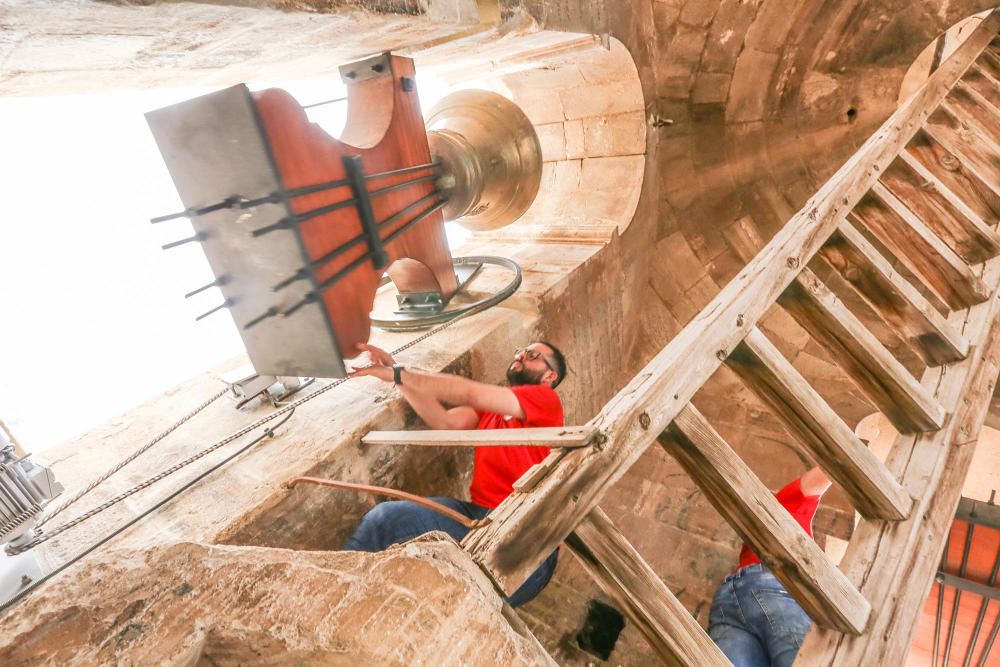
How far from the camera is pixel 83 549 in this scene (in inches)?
67.9

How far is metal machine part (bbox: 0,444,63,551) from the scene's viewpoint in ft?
5.05

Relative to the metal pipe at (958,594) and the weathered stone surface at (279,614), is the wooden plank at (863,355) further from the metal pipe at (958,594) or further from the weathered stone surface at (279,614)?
the metal pipe at (958,594)

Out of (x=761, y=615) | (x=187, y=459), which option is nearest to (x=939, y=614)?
(x=761, y=615)

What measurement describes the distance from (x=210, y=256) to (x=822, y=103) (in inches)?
234

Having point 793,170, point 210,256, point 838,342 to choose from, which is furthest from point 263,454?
point 793,170

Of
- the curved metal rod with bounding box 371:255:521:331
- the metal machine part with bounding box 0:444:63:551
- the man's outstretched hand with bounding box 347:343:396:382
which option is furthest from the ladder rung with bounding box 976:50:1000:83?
Result: the metal machine part with bounding box 0:444:63:551

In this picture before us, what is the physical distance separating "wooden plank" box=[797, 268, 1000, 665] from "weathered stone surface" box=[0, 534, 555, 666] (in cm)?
107

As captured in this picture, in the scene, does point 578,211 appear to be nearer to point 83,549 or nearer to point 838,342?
point 838,342

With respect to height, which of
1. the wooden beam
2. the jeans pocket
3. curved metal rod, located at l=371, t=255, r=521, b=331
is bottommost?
the jeans pocket

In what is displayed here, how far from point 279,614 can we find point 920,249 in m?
3.03

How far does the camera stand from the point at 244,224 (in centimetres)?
188

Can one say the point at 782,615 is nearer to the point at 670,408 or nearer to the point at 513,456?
the point at 513,456

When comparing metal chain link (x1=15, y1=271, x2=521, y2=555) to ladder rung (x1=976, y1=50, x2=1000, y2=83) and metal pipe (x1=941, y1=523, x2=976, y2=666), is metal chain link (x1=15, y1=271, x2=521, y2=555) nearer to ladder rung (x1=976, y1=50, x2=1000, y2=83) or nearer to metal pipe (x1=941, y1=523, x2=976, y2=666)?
ladder rung (x1=976, y1=50, x2=1000, y2=83)

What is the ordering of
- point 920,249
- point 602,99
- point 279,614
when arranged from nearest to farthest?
1. point 279,614
2. point 920,249
3. point 602,99
